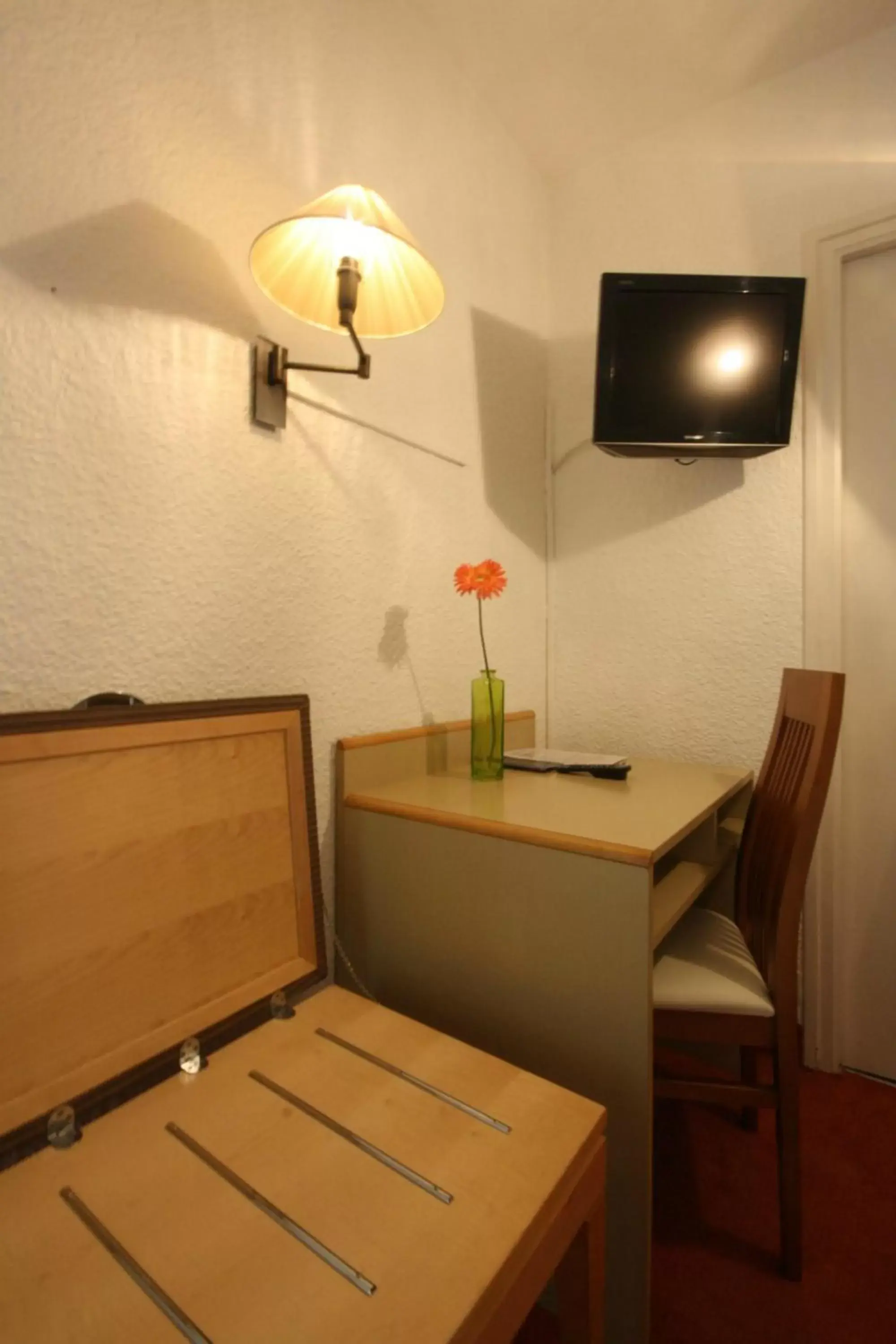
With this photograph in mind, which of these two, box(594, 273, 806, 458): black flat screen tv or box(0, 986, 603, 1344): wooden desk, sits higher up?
box(594, 273, 806, 458): black flat screen tv

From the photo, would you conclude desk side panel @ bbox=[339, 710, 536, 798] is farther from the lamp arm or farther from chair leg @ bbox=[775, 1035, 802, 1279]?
chair leg @ bbox=[775, 1035, 802, 1279]

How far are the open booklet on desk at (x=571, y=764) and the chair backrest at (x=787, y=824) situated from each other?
30 centimetres

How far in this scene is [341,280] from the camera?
0.97 metres

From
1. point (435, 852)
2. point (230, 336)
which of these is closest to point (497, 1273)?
point (435, 852)

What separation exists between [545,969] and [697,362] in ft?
4.80

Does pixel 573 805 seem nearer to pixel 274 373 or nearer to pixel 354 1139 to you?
pixel 354 1139

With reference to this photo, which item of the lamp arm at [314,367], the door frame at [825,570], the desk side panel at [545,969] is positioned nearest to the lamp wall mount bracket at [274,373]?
the lamp arm at [314,367]

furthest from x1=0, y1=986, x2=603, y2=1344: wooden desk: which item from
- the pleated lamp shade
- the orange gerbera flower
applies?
the pleated lamp shade

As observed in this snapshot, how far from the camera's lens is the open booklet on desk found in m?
1.39

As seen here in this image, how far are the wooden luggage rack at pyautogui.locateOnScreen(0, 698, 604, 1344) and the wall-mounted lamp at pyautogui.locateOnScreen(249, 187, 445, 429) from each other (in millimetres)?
586

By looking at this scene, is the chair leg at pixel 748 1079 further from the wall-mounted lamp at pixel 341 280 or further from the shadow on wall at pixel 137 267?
the shadow on wall at pixel 137 267

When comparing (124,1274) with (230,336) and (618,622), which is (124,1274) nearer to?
(230,336)

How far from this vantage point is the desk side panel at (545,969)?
2.85 ft

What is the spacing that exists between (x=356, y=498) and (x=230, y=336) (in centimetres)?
36
